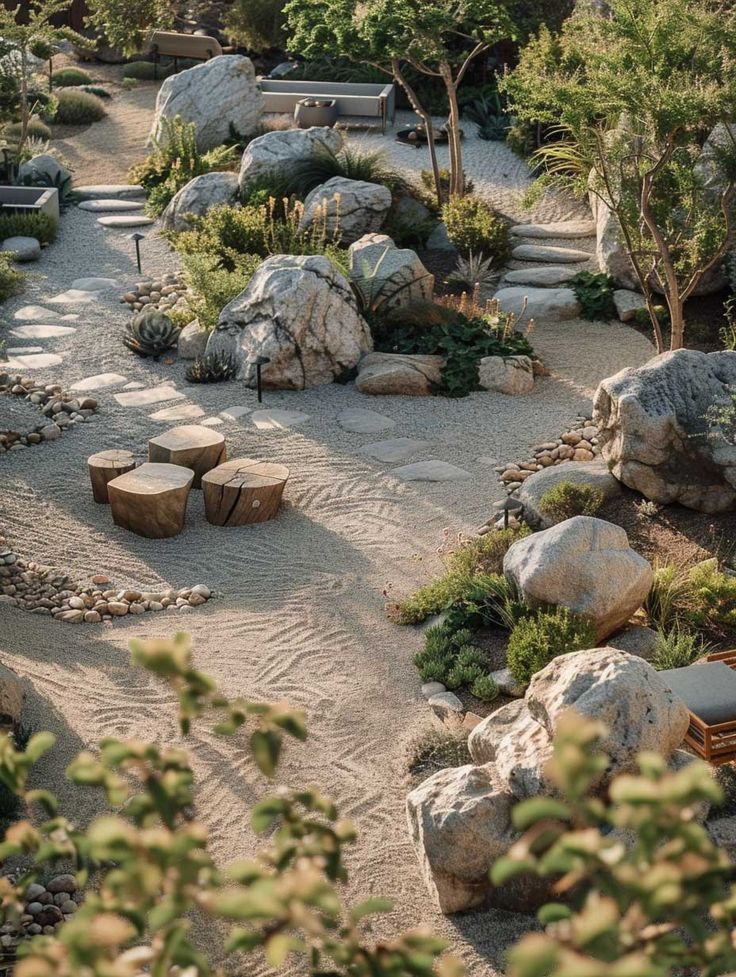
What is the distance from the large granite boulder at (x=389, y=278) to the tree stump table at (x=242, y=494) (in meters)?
4.18

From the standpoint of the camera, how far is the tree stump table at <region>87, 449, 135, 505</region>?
31.9ft

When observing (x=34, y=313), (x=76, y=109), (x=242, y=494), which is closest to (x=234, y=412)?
(x=242, y=494)

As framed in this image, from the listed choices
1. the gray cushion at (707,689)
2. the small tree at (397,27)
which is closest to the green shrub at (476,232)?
the small tree at (397,27)

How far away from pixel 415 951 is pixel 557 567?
5446mm

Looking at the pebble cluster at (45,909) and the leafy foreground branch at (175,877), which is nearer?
the leafy foreground branch at (175,877)

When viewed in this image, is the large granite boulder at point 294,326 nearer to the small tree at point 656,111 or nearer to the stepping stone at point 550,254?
the small tree at point 656,111

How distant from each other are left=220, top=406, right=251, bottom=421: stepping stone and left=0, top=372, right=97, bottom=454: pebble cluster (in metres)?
1.30

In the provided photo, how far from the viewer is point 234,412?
37.7 ft

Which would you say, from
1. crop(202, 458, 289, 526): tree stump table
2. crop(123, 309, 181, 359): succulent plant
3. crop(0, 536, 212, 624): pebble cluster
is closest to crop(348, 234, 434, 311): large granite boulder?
crop(123, 309, 181, 359): succulent plant

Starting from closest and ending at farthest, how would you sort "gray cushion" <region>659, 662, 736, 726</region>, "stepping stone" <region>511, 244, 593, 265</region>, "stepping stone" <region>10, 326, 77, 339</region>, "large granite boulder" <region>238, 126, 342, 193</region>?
1. "gray cushion" <region>659, 662, 736, 726</region>
2. "stepping stone" <region>10, 326, 77, 339</region>
3. "stepping stone" <region>511, 244, 593, 265</region>
4. "large granite boulder" <region>238, 126, 342, 193</region>

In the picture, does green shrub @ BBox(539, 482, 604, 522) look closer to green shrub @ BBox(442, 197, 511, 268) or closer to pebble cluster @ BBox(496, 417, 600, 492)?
pebble cluster @ BBox(496, 417, 600, 492)

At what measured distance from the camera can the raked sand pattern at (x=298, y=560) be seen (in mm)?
6441

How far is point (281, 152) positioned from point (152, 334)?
4.92m

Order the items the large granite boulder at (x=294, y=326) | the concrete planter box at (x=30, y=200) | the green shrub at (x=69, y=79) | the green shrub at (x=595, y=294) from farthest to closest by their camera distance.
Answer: the green shrub at (x=69, y=79), the concrete planter box at (x=30, y=200), the green shrub at (x=595, y=294), the large granite boulder at (x=294, y=326)
